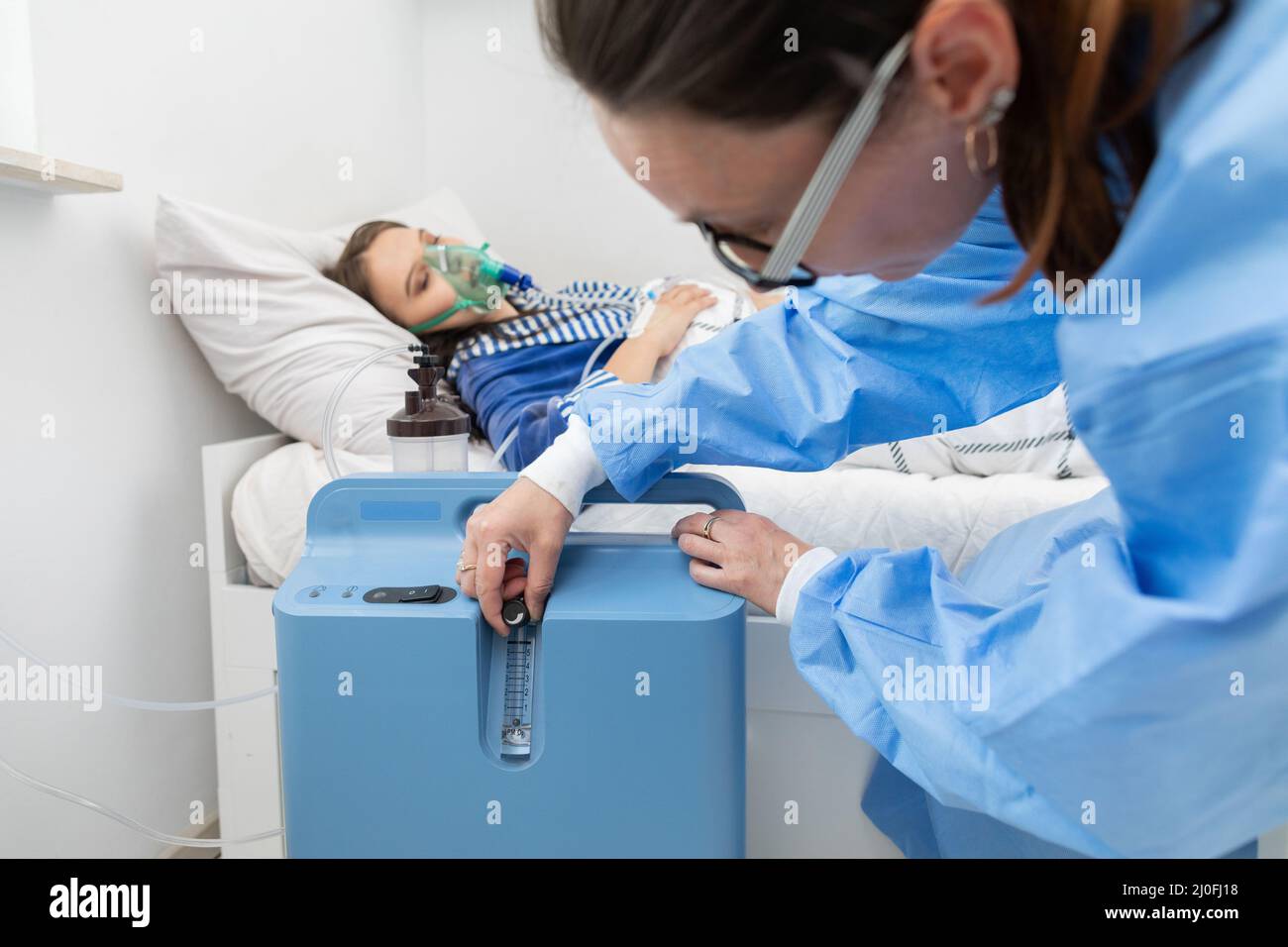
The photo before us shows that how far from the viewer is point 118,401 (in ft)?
3.79

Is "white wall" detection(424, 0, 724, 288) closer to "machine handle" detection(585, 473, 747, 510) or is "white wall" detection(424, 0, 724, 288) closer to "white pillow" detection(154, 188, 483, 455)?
"white pillow" detection(154, 188, 483, 455)

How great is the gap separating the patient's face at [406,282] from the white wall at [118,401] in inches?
8.5

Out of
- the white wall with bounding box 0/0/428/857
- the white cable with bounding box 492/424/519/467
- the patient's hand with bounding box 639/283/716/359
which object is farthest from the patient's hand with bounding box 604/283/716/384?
the white wall with bounding box 0/0/428/857

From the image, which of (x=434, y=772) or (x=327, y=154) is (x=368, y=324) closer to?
(x=327, y=154)

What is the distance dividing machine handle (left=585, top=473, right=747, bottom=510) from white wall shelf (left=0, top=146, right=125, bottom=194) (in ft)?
2.18

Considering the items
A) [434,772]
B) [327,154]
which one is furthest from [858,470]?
[327,154]

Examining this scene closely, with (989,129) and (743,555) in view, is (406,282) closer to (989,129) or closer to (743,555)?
(743,555)

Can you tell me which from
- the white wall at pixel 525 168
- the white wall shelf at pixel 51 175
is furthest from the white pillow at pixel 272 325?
the white wall at pixel 525 168

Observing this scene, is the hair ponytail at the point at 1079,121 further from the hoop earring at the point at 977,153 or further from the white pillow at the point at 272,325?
the white pillow at the point at 272,325

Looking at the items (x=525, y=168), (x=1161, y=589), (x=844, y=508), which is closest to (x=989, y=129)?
(x=1161, y=589)

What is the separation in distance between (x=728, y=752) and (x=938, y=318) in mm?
424

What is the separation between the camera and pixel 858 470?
1204 millimetres

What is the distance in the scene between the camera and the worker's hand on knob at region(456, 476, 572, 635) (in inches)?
29.2

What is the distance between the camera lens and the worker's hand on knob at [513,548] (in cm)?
74
